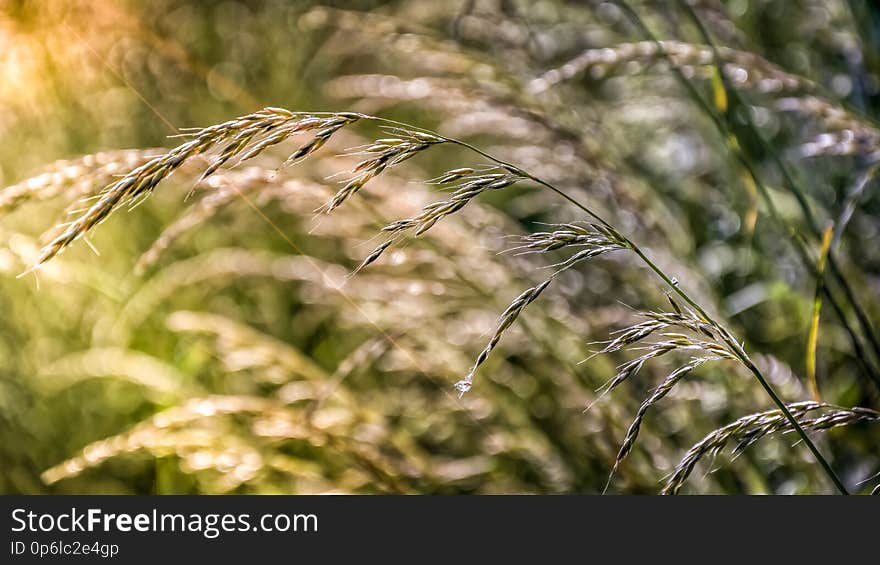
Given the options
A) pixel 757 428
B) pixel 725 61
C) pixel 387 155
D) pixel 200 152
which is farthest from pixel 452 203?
pixel 725 61

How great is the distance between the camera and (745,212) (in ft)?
5.40

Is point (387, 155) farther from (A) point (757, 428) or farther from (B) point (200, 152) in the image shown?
(A) point (757, 428)

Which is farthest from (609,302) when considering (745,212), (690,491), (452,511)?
(452,511)

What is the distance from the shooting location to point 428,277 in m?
1.61

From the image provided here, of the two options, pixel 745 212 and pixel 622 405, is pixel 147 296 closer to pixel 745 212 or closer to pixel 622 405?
pixel 622 405

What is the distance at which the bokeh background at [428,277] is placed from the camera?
43.7 inches

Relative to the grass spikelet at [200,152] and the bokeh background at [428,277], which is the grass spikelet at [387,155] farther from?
the bokeh background at [428,277]

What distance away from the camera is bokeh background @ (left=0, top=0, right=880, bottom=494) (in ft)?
3.64

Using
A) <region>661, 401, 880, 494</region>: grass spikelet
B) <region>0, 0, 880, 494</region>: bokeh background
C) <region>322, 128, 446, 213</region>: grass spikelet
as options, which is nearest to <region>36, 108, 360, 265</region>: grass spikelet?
<region>322, 128, 446, 213</region>: grass spikelet

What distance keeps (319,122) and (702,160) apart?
4.67 feet

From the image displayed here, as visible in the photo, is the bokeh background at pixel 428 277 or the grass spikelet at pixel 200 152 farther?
the bokeh background at pixel 428 277

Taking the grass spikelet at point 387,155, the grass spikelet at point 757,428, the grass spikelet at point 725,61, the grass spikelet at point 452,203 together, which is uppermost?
the grass spikelet at point 725,61

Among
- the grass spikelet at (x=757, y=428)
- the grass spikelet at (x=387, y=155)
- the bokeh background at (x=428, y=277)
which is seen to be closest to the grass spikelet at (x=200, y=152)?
the grass spikelet at (x=387, y=155)

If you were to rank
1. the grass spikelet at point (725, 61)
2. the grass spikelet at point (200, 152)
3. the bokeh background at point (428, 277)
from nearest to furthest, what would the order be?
the grass spikelet at point (200, 152), the grass spikelet at point (725, 61), the bokeh background at point (428, 277)
